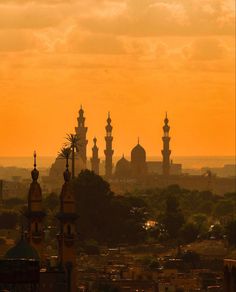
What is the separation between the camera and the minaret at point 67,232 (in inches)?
2719

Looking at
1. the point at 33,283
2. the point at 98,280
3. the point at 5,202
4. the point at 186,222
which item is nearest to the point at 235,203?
the point at 5,202

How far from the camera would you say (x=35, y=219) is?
7006 cm

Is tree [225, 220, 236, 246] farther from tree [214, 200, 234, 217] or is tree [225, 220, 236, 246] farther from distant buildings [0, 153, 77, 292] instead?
distant buildings [0, 153, 77, 292]

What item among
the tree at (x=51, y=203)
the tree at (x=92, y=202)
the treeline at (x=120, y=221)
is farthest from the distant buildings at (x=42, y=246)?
the tree at (x=51, y=203)

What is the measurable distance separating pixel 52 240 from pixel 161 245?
76.1 feet

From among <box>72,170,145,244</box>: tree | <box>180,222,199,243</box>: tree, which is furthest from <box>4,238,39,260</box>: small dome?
<box>180,222,199,243</box>: tree

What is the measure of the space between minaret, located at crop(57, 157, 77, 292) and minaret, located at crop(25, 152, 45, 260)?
0.62 m

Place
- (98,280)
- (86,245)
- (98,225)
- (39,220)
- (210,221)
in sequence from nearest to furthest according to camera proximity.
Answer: (39,220) < (98,280) < (86,245) < (98,225) < (210,221)

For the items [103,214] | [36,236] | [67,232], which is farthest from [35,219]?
[103,214]

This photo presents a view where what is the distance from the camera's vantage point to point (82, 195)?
468ft

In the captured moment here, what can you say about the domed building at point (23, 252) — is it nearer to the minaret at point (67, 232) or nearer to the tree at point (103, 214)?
the minaret at point (67, 232)

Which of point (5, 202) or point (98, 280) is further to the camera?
point (5, 202)

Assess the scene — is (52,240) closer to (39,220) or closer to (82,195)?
(82,195)

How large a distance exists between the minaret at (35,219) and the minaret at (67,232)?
62 cm
